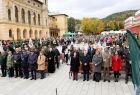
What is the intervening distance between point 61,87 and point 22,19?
5367 cm

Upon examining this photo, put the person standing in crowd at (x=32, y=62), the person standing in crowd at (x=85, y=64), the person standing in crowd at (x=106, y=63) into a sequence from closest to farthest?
the person standing in crowd at (x=106, y=63)
the person standing in crowd at (x=85, y=64)
the person standing in crowd at (x=32, y=62)

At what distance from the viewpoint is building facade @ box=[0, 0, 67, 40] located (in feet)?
177

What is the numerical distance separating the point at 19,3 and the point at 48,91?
5212cm

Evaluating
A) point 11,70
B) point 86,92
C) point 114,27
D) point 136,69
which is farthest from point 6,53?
point 114,27

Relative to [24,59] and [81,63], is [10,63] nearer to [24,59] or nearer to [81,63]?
[24,59]

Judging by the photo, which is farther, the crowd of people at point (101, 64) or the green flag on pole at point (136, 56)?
the crowd of people at point (101, 64)

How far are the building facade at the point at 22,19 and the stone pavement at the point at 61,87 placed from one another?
39.2m

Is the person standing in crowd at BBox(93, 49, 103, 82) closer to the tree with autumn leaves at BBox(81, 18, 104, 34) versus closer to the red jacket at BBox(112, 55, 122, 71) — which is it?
the red jacket at BBox(112, 55, 122, 71)

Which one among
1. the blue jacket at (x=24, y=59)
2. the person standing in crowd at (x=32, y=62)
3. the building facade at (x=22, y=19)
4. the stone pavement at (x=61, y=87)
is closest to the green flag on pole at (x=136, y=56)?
the stone pavement at (x=61, y=87)

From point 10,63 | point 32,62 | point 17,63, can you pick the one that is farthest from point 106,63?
point 10,63

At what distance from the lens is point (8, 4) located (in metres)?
55.9

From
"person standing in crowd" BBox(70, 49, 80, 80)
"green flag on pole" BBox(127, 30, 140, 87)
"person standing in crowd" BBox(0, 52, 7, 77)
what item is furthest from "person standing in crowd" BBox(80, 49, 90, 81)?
"green flag on pole" BBox(127, 30, 140, 87)

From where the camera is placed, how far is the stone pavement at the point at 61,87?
1227 centimetres

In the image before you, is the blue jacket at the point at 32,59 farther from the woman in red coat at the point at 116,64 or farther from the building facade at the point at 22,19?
the building facade at the point at 22,19
